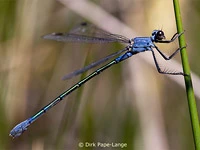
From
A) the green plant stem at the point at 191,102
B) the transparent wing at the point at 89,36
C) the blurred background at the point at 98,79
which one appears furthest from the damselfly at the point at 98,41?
the green plant stem at the point at 191,102

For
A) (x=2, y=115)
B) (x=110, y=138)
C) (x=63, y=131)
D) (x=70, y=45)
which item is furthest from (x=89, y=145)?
(x=70, y=45)

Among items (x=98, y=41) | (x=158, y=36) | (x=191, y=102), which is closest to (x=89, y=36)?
(x=98, y=41)

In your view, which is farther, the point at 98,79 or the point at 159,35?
the point at 98,79

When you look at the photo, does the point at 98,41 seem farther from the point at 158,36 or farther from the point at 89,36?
the point at 158,36

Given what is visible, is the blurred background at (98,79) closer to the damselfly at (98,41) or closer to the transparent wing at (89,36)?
the damselfly at (98,41)

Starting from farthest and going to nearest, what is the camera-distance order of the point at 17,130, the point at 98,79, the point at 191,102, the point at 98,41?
the point at 98,79, the point at 98,41, the point at 17,130, the point at 191,102

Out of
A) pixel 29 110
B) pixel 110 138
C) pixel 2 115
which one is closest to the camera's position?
pixel 2 115

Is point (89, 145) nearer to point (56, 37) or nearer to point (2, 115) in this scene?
point (2, 115)

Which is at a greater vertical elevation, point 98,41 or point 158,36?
point 98,41
